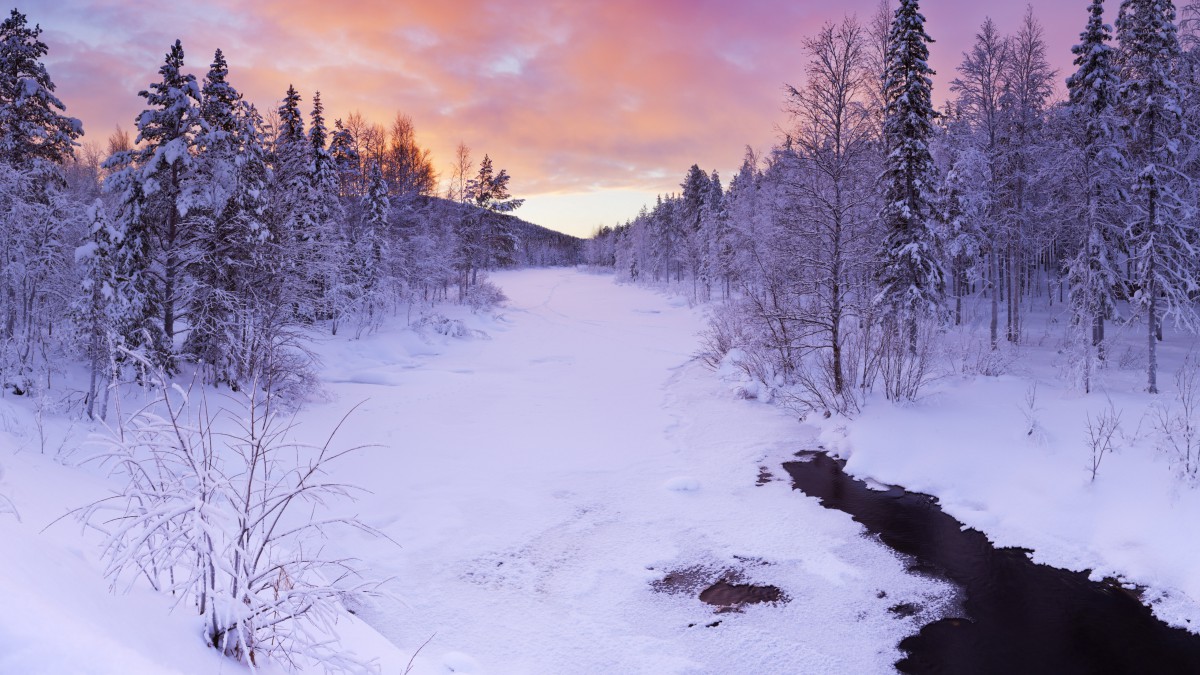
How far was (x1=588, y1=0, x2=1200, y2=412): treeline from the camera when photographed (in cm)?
1392

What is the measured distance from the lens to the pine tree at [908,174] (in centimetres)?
2027

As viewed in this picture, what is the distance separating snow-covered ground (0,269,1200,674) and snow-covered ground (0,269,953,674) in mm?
28

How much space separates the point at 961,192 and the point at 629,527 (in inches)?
1039

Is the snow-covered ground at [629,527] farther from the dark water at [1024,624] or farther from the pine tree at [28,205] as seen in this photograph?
the pine tree at [28,205]

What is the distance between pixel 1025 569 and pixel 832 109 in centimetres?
1076

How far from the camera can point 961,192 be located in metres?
26.6

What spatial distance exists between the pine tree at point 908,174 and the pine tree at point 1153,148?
18.2 ft

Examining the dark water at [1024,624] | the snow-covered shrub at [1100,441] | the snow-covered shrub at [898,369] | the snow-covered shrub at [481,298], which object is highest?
the snow-covered shrub at [481,298]

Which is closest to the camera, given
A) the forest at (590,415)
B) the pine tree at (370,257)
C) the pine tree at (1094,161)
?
the forest at (590,415)

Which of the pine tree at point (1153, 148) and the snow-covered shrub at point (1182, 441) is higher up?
the pine tree at point (1153, 148)

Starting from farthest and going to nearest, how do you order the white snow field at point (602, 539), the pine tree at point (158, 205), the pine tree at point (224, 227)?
the pine tree at point (224, 227) < the pine tree at point (158, 205) < the white snow field at point (602, 539)

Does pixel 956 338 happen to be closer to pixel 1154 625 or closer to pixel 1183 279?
pixel 1183 279

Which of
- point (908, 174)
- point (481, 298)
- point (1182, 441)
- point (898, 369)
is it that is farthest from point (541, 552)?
point (481, 298)

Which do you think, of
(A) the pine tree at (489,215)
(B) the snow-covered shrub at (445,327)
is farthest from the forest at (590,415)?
(A) the pine tree at (489,215)
